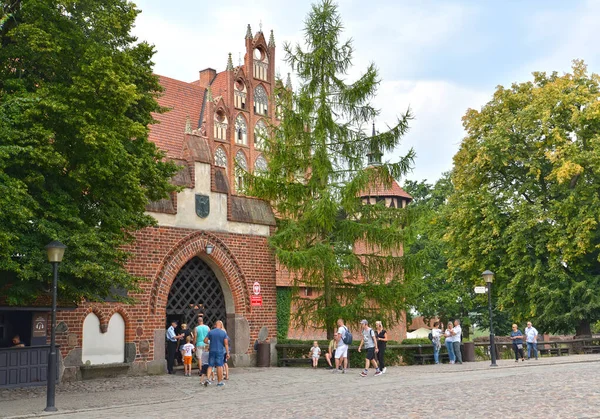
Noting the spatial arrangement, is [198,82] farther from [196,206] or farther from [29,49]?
[29,49]

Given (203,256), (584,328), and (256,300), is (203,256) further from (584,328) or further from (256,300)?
(584,328)

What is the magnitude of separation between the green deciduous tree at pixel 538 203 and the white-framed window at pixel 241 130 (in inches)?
644

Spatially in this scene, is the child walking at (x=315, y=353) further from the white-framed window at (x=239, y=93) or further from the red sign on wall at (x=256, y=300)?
the white-framed window at (x=239, y=93)

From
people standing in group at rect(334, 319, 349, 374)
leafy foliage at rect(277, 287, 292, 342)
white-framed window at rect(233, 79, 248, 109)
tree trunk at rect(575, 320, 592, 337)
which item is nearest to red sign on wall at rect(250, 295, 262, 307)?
people standing in group at rect(334, 319, 349, 374)

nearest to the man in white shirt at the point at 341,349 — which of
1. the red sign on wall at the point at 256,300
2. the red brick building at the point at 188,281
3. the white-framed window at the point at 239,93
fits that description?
the red brick building at the point at 188,281

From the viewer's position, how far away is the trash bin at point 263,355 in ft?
70.6

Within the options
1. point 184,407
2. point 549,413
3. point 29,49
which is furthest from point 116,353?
point 549,413

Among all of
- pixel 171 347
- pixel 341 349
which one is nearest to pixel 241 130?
pixel 171 347

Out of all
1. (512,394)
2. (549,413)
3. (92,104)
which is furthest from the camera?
(92,104)

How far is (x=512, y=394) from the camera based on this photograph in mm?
11820

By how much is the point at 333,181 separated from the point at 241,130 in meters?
23.4

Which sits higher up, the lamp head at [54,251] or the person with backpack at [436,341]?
the lamp head at [54,251]

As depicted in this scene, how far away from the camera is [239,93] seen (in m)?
45.4

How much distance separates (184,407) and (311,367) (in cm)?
976
